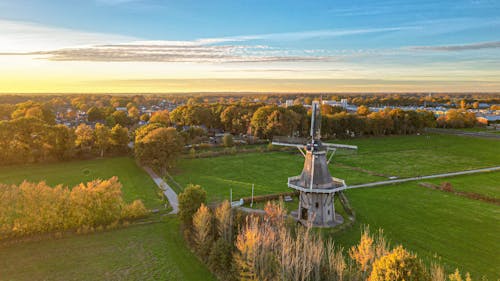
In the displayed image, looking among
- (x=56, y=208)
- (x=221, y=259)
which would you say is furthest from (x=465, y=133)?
(x=56, y=208)

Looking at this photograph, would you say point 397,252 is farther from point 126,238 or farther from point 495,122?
point 495,122

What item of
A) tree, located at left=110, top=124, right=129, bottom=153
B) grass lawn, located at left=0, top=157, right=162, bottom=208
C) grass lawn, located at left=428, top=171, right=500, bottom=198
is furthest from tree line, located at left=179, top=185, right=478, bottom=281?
tree, located at left=110, top=124, right=129, bottom=153

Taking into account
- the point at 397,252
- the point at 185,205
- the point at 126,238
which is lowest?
the point at 126,238

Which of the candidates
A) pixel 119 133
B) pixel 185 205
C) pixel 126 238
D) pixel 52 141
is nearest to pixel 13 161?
pixel 52 141

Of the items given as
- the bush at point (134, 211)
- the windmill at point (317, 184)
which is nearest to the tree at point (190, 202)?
the bush at point (134, 211)

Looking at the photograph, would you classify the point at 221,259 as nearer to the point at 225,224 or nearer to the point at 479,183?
the point at 225,224

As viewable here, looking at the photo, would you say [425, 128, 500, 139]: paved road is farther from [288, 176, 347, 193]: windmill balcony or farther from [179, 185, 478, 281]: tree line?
[179, 185, 478, 281]: tree line
